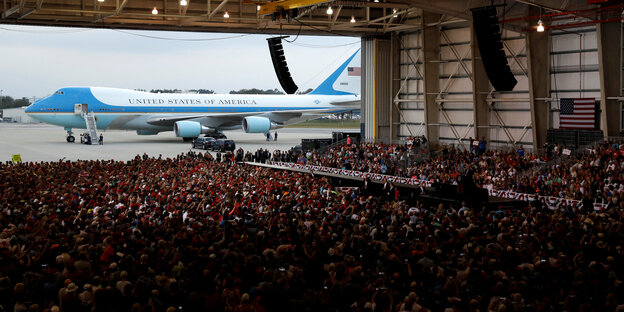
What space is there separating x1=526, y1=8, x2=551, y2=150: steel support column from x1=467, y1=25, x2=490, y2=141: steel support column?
267cm

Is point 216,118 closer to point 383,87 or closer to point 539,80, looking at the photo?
point 383,87

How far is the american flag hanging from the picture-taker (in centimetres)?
2381

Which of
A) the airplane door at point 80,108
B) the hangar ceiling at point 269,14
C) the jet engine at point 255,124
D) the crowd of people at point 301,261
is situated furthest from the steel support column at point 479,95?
the airplane door at point 80,108

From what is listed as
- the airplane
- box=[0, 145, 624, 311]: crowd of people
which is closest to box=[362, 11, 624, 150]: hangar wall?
the airplane

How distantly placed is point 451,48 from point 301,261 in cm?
2408

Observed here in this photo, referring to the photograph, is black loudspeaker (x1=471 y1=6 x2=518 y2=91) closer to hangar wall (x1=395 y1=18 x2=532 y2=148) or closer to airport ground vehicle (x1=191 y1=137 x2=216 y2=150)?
hangar wall (x1=395 y1=18 x2=532 y2=148)

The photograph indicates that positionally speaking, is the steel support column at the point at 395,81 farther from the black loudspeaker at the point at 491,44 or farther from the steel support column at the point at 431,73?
the black loudspeaker at the point at 491,44

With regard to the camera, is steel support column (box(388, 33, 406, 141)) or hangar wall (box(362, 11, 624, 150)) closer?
hangar wall (box(362, 11, 624, 150))

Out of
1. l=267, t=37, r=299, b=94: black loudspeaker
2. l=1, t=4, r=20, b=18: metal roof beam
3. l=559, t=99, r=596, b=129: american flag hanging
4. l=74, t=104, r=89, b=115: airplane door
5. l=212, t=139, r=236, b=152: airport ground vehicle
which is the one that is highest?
l=1, t=4, r=20, b=18: metal roof beam

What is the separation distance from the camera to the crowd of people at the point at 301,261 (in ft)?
21.0

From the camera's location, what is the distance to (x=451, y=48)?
3003 cm

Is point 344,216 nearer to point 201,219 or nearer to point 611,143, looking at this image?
point 201,219

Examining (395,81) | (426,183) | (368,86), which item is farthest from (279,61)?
(426,183)

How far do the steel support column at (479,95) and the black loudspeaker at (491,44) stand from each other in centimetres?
578
